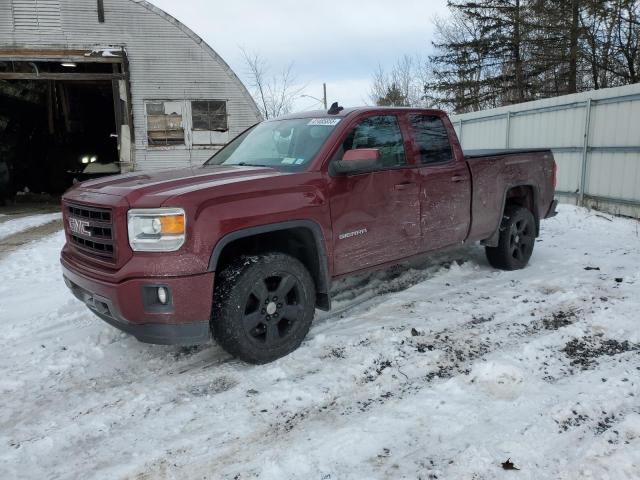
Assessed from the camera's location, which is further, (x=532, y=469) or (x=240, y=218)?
(x=240, y=218)

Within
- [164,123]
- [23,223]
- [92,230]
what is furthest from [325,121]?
[164,123]

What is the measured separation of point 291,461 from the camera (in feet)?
8.30

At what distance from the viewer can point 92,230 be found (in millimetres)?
3428

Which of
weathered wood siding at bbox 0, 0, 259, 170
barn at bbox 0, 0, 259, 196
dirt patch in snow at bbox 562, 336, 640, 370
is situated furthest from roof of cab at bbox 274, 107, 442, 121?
weathered wood siding at bbox 0, 0, 259, 170

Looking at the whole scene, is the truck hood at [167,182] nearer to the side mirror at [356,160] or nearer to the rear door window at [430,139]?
the side mirror at [356,160]

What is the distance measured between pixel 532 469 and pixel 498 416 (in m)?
0.45

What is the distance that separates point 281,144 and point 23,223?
9125 mm

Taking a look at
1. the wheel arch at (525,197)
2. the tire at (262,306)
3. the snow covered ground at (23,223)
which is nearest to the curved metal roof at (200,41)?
the snow covered ground at (23,223)

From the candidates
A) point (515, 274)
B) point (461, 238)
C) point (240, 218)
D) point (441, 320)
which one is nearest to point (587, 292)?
point (515, 274)

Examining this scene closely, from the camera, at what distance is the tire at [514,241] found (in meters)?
5.81

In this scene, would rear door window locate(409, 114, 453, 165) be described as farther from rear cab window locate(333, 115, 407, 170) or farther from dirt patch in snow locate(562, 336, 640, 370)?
dirt patch in snow locate(562, 336, 640, 370)

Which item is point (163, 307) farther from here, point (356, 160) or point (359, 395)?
point (356, 160)

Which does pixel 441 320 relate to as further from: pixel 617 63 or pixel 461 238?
pixel 617 63

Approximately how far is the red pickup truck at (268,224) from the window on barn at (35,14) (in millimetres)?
11767
